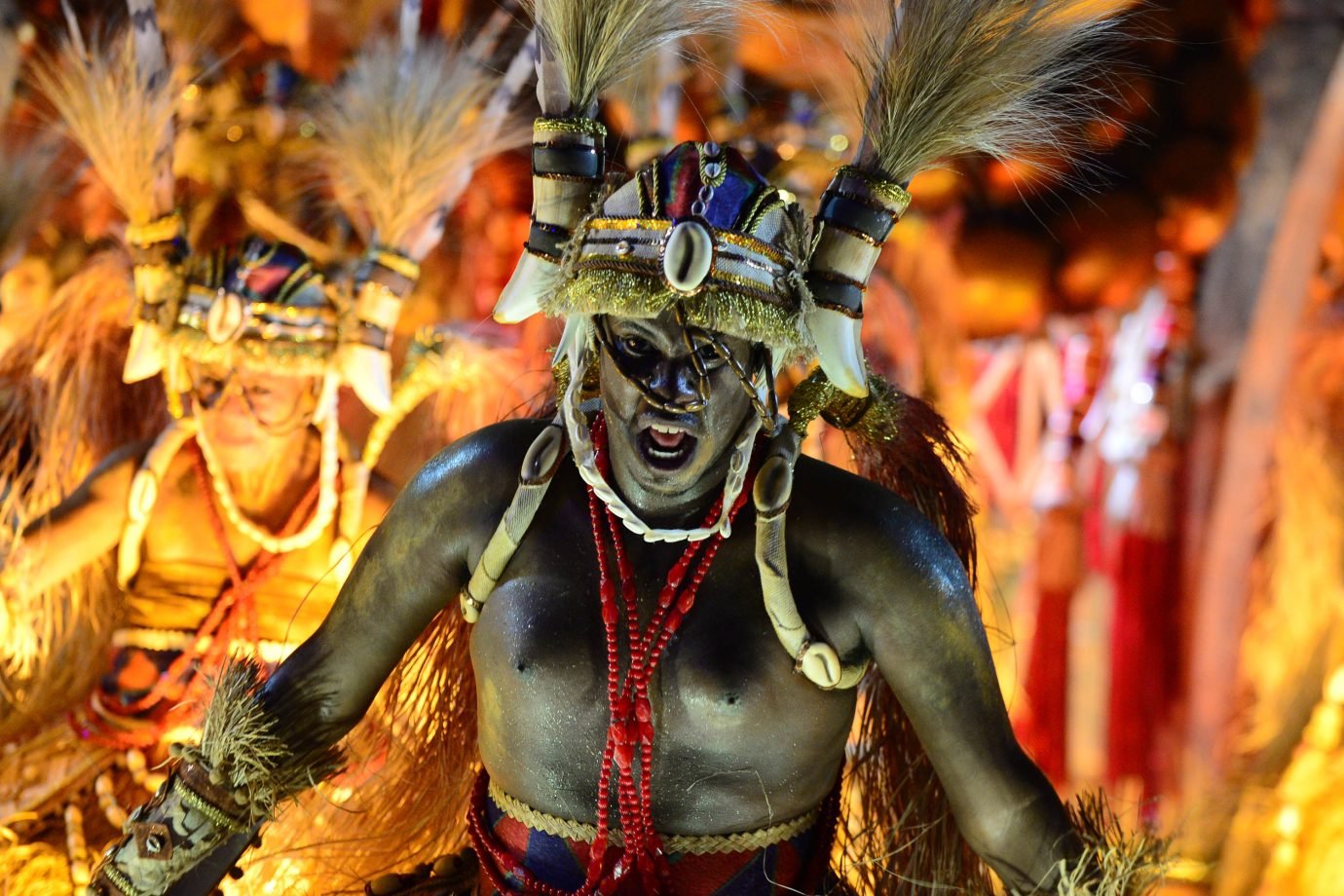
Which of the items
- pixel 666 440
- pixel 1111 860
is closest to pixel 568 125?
pixel 666 440

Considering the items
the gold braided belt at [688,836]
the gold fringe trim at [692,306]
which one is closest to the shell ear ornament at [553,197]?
the gold fringe trim at [692,306]

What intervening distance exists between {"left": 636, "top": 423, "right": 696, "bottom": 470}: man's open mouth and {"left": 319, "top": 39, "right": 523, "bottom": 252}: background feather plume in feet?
5.04

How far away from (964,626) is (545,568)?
2.02ft

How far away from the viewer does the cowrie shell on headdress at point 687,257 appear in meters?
1.93

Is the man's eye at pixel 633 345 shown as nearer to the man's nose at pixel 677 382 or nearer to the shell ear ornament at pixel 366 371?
the man's nose at pixel 677 382

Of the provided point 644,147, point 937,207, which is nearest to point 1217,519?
point 937,207

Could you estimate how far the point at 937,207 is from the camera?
19.5ft

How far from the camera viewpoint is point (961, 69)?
2.03 meters

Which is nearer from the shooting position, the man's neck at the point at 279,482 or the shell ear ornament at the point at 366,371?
the shell ear ornament at the point at 366,371

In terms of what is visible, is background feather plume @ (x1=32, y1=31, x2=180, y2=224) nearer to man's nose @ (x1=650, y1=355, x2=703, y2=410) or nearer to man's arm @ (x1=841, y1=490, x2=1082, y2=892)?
man's nose @ (x1=650, y1=355, x2=703, y2=410)

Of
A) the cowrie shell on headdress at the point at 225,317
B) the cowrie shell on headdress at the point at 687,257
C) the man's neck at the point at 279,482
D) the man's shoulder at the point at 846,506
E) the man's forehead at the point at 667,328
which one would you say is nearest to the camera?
the cowrie shell on headdress at the point at 687,257

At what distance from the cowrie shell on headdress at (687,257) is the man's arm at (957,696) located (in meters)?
0.47

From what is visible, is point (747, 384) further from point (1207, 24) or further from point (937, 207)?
point (1207, 24)

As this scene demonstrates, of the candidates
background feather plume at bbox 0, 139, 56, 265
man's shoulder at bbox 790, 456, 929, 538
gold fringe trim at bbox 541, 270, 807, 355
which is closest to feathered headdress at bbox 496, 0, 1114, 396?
gold fringe trim at bbox 541, 270, 807, 355
